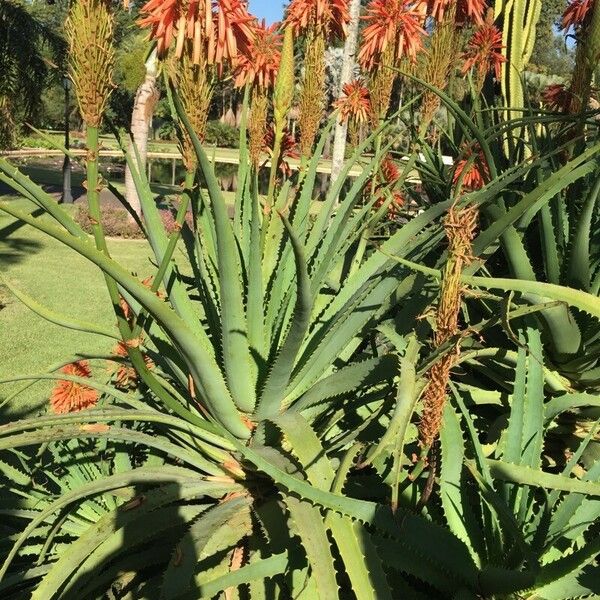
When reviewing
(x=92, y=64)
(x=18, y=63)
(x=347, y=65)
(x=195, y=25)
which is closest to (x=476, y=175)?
(x=195, y=25)

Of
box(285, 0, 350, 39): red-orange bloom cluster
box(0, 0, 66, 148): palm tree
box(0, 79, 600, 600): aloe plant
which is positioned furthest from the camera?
box(0, 0, 66, 148): palm tree

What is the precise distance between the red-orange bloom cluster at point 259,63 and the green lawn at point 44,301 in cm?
228

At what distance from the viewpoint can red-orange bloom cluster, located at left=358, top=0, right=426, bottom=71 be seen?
1.98 metres

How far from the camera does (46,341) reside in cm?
718

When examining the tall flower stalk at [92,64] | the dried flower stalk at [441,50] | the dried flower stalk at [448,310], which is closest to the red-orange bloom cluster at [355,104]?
the dried flower stalk at [441,50]

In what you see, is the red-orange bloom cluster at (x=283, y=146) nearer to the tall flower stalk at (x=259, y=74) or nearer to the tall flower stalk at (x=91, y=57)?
the tall flower stalk at (x=259, y=74)

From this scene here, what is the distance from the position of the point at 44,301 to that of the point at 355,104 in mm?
7395

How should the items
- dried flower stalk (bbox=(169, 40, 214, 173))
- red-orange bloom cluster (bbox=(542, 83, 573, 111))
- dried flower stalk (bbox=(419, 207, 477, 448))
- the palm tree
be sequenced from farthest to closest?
the palm tree
red-orange bloom cluster (bbox=(542, 83, 573, 111))
dried flower stalk (bbox=(169, 40, 214, 173))
dried flower stalk (bbox=(419, 207, 477, 448))

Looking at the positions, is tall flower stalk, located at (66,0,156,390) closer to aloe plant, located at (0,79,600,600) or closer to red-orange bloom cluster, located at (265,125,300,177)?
aloe plant, located at (0,79,600,600)

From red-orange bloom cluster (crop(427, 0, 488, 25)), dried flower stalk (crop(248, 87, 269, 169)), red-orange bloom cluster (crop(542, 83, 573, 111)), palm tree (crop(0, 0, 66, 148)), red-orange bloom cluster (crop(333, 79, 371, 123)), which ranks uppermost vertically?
palm tree (crop(0, 0, 66, 148))

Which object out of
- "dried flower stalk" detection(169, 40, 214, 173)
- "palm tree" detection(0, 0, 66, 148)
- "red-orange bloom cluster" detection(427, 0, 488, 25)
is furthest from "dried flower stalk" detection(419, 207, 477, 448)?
"palm tree" detection(0, 0, 66, 148)

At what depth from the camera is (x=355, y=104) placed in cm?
237

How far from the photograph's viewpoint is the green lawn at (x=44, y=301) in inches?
250

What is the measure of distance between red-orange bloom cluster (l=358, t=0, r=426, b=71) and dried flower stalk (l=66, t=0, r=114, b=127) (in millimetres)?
934
